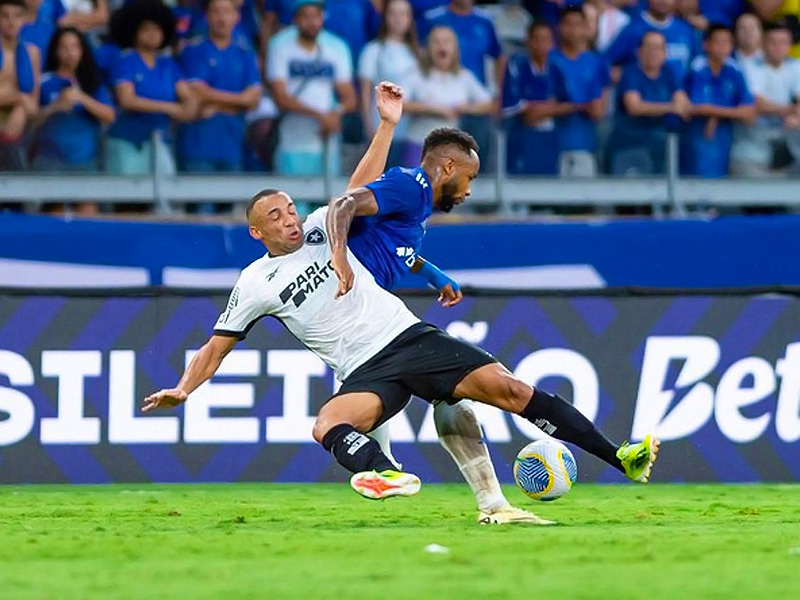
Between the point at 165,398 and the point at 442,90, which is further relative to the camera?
the point at 442,90

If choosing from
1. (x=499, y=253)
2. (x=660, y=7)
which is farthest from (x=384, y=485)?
(x=660, y=7)

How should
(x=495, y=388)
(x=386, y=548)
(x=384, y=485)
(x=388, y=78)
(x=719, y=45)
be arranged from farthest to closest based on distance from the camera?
(x=719, y=45), (x=388, y=78), (x=495, y=388), (x=384, y=485), (x=386, y=548)

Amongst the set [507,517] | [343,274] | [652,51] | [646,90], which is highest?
[652,51]

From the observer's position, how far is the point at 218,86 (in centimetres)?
1452

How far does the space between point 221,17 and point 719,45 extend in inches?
177

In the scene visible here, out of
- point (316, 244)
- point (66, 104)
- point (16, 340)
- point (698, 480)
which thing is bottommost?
point (698, 480)

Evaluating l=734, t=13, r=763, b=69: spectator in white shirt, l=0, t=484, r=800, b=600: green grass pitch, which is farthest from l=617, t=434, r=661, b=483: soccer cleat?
l=734, t=13, r=763, b=69: spectator in white shirt

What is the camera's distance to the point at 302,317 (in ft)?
30.4

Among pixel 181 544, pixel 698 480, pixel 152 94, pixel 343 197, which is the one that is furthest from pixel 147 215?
pixel 181 544

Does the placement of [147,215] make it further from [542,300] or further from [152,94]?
[542,300]

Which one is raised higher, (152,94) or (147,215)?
(152,94)

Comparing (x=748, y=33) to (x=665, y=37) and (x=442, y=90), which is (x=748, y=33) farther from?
(x=442, y=90)

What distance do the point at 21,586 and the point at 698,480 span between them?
741 centimetres

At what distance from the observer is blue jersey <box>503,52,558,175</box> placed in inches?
591
